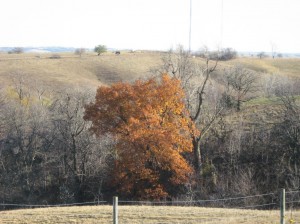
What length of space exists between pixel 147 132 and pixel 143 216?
15.9 metres

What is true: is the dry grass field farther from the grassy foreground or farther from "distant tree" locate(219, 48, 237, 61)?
"distant tree" locate(219, 48, 237, 61)

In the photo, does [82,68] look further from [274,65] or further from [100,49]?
[274,65]

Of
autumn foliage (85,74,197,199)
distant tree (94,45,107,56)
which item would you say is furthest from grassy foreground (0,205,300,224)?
distant tree (94,45,107,56)

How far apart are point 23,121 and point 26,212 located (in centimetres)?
2884

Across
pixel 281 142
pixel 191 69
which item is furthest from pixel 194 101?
pixel 281 142

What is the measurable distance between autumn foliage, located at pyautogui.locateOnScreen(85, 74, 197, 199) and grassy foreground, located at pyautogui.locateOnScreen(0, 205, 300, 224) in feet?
44.3

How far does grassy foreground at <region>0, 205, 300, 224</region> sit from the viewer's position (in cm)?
1869

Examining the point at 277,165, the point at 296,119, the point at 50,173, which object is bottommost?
the point at 50,173

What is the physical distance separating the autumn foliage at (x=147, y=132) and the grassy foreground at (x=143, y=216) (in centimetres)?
1349

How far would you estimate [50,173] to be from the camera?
46.4m

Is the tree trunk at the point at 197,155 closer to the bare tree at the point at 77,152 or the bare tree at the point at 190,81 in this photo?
the bare tree at the point at 190,81

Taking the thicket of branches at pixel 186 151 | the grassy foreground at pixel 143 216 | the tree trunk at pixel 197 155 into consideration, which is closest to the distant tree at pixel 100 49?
the thicket of branches at pixel 186 151

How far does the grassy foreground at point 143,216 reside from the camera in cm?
1869

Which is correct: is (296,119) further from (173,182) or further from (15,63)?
(15,63)
